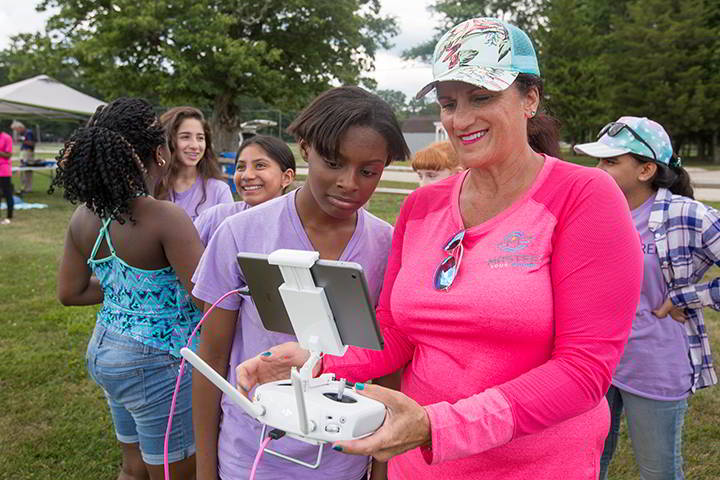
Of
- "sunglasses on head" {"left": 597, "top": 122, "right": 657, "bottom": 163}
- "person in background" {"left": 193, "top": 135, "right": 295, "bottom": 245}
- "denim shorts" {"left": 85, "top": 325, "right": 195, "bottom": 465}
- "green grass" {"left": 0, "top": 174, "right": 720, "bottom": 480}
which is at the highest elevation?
"sunglasses on head" {"left": 597, "top": 122, "right": 657, "bottom": 163}

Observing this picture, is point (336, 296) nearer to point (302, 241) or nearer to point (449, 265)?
point (449, 265)

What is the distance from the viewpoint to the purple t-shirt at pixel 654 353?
2393 mm

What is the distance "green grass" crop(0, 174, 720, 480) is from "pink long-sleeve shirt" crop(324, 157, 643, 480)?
7.71 ft

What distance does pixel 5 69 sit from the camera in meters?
59.2

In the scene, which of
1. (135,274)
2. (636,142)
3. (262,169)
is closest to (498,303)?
(135,274)

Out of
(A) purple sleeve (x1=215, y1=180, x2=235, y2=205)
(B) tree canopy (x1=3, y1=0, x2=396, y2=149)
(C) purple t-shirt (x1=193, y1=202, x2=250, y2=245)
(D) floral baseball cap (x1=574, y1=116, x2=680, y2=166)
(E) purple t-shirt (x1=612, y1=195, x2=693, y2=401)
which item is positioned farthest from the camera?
(B) tree canopy (x1=3, y1=0, x2=396, y2=149)

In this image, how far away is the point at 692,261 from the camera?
8.09 feet

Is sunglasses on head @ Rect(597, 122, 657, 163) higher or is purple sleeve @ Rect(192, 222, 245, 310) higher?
sunglasses on head @ Rect(597, 122, 657, 163)

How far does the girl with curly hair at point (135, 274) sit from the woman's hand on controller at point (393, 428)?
1330 millimetres

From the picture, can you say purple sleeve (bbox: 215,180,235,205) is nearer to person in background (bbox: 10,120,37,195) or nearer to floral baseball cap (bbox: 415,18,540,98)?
floral baseball cap (bbox: 415,18,540,98)

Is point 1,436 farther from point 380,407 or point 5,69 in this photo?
point 5,69

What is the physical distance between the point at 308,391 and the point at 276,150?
283cm

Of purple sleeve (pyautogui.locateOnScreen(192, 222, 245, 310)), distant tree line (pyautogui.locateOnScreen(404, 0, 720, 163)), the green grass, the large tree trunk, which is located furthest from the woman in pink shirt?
A: distant tree line (pyautogui.locateOnScreen(404, 0, 720, 163))

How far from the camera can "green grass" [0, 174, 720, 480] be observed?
3.38 meters
